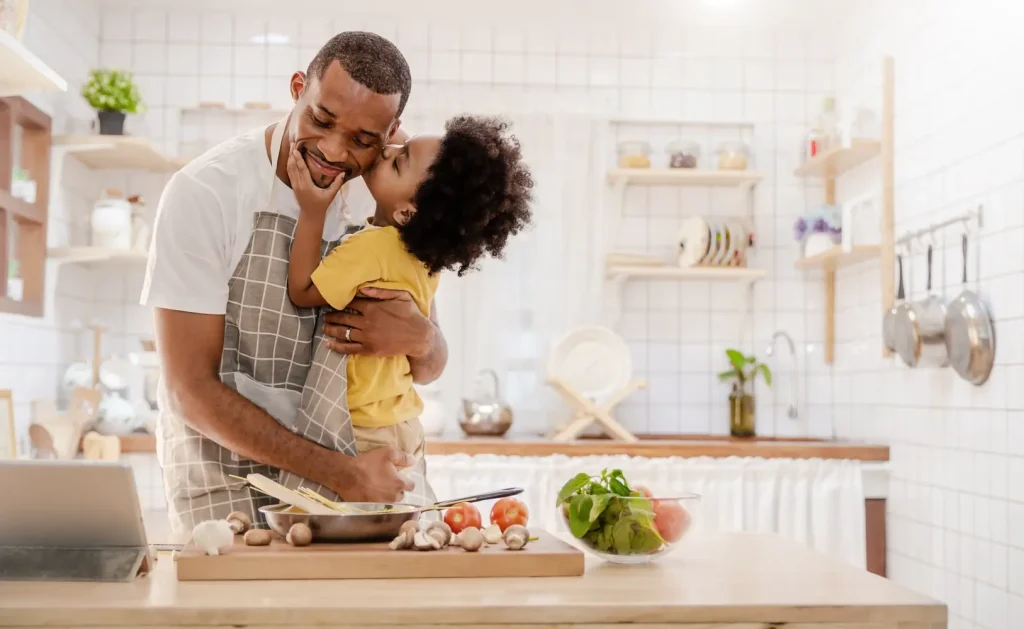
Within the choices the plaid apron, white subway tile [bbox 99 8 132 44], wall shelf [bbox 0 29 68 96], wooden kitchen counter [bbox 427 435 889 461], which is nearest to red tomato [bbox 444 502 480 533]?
the plaid apron

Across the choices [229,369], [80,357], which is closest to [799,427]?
[80,357]

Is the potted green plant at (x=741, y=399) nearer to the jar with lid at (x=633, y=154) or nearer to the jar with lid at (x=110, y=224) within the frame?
the jar with lid at (x=633, y=154)

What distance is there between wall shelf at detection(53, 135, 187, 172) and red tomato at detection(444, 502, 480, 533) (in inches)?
106

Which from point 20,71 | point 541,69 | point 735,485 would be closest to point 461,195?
point 20,71

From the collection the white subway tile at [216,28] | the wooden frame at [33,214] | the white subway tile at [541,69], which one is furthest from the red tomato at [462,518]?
the white subway tile at [216,28]

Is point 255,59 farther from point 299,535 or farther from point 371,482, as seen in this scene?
point 299,535

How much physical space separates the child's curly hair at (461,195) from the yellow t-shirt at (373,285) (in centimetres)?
4

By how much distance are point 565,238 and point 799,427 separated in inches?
49.0

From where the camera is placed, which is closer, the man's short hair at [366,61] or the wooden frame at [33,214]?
the man's short hair at [366,61]

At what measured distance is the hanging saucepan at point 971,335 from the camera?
3031 millimetres

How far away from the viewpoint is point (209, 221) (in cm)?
177

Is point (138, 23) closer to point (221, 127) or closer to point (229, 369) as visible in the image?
point (221, 127)

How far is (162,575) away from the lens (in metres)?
1.46

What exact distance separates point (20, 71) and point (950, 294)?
266 cm
